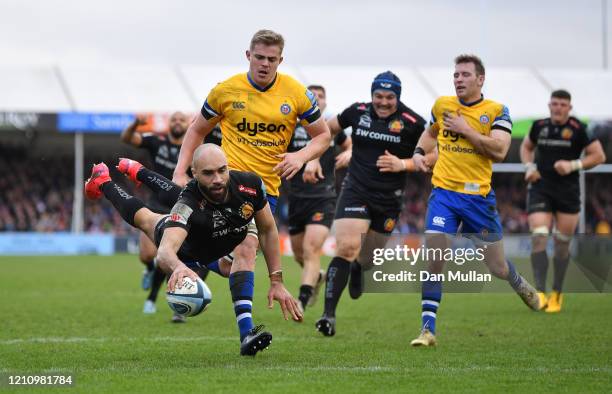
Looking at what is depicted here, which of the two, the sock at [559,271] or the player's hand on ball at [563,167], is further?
the sock at [559,271]

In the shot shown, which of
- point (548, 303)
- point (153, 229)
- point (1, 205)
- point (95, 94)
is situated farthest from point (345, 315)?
point (1, 205)

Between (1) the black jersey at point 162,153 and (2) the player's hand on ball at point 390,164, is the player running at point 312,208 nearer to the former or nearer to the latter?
(1) the black jersey at point 162,153

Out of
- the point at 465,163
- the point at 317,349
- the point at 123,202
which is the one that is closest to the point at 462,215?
the point at 465,163

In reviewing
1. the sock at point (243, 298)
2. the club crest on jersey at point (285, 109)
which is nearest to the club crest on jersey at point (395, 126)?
the club crest on jersey at point (285, 109)

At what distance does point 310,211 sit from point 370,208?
259cm

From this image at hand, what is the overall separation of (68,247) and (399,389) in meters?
29.9

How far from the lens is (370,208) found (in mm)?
10203

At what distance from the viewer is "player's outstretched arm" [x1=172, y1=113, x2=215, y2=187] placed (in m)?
8.63

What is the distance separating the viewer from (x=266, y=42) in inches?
328

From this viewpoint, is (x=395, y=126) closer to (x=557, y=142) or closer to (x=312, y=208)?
(x=312, y=208)

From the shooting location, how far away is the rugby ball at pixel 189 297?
22.2 ft

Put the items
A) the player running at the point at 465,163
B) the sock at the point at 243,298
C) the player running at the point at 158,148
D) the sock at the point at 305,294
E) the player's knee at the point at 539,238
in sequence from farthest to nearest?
the player's knee at the point at 539,238 < the player running at the point at 158,148 < the sock at the point at 305,294 < the player running at the point at 465,163 < the sock at the point at 243,298

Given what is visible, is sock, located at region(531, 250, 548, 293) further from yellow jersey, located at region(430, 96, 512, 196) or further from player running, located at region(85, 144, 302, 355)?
player running, located at region(85, 144, 302, 355)

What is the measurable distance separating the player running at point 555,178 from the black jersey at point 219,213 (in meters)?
6.33
